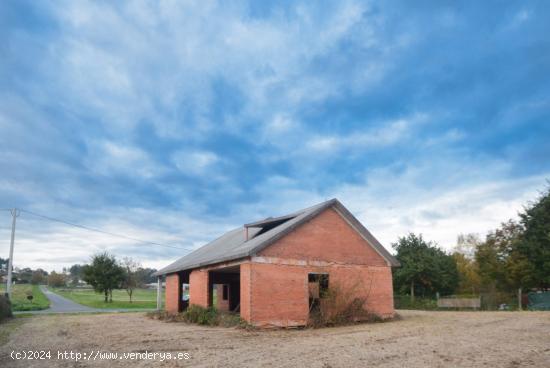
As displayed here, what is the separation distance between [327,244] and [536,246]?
17312mm

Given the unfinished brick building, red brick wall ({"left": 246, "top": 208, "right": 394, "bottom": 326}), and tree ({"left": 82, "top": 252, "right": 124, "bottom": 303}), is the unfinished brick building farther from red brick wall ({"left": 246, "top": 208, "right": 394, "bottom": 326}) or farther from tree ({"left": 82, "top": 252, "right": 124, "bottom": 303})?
tree ({"left": 82, "top": 252, "right": 124, "bottom": 303})

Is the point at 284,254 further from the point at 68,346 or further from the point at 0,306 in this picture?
the point at 0,306

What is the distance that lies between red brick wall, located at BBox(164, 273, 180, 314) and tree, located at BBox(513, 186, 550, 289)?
74.8ft

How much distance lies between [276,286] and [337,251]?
400cm

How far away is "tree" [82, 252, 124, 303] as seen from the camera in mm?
46781

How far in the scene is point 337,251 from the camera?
2058 cm

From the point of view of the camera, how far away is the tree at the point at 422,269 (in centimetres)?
3675

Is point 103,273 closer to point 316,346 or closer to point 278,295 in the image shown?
point 278,295

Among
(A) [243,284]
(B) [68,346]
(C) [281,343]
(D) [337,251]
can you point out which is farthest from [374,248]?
(B) [68,346]

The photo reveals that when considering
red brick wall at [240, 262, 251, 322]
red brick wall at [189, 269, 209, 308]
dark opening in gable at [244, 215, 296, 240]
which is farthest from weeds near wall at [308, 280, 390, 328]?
red brick wall at [189, 269, 209, 308]

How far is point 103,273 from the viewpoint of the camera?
46906 millimetres

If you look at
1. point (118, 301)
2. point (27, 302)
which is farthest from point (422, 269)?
point (27, 302)

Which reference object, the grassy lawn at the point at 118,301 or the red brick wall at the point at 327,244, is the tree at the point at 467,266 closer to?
the red brick wall at the point at 327,244

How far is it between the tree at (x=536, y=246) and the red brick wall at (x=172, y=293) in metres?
22.8
